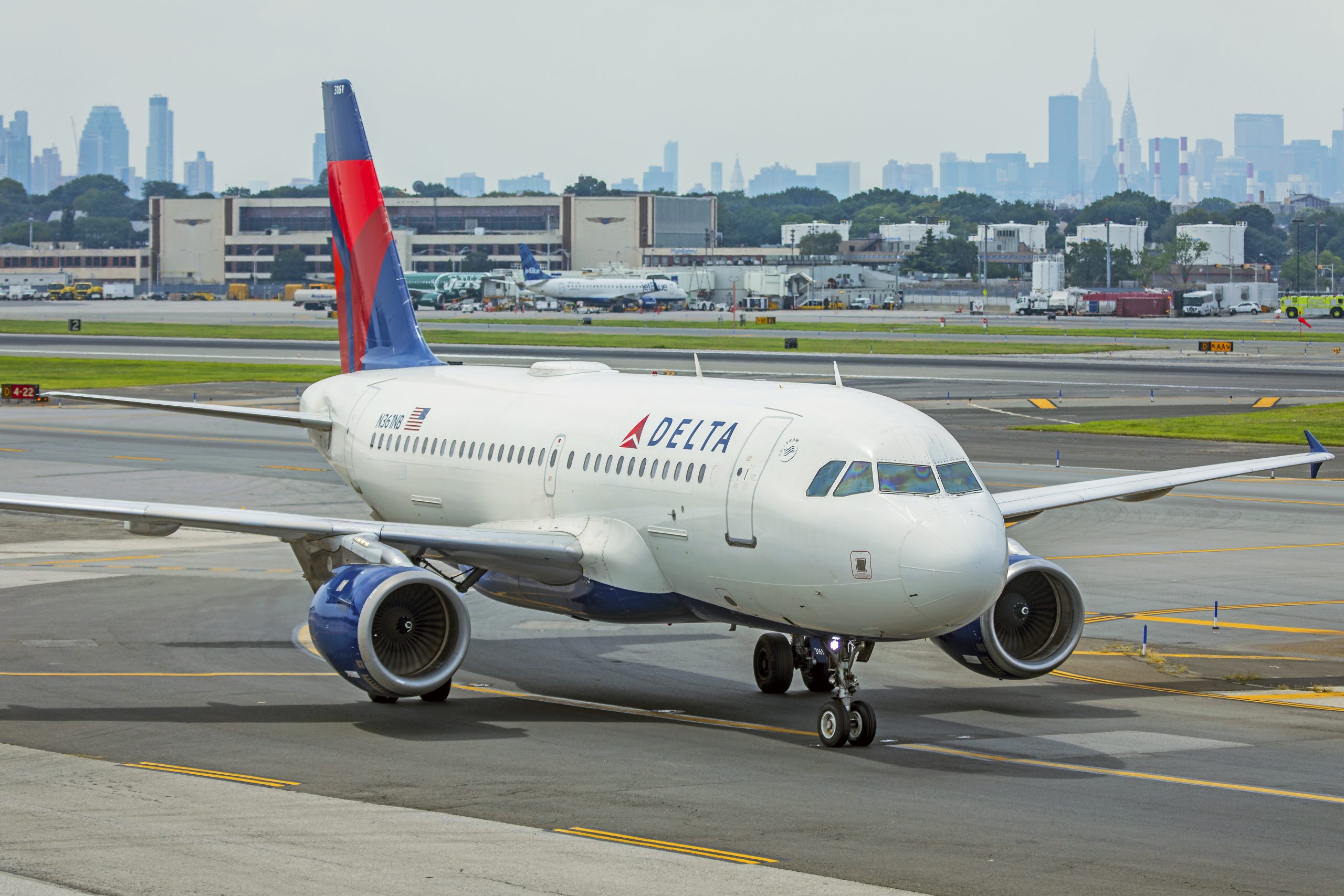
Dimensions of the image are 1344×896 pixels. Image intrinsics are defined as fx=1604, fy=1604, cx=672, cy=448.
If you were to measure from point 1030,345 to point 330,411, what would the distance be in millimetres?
99410

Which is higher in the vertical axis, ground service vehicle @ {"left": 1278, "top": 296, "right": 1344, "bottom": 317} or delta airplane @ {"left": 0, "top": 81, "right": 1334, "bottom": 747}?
ground service vehicle @ {"left": 1278, "top": 296, "right": 1344, "bottom": 317}

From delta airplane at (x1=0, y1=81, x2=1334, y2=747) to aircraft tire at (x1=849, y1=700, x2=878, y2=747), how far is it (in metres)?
0.03

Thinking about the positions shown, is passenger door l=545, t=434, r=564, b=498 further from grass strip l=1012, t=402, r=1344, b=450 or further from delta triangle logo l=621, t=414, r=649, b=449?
grass strip l=1012, t=402, r=1344, b=450

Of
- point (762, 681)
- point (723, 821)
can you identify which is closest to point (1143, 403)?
point (762, 681)

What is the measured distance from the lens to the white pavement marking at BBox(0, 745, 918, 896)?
1559 centimetres

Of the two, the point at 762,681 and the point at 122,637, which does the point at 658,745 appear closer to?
the point at 762,681

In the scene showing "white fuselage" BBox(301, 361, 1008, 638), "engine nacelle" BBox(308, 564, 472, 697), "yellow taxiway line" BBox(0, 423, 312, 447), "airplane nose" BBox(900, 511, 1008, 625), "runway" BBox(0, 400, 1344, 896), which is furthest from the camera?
"yellow taxiway line" BBox(0, 423, 312, 447)

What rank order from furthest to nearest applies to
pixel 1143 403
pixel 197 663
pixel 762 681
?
pixel 1143 403, pixel 197 663, pixel 762 681

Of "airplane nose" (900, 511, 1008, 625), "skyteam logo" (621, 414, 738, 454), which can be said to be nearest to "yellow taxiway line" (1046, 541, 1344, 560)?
"skyteam logo" (621, 414, 738, 454)

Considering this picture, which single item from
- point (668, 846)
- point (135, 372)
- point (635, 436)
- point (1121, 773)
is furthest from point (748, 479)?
point (135, 372)

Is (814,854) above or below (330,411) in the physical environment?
below

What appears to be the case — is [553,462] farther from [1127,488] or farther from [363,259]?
[363,259]

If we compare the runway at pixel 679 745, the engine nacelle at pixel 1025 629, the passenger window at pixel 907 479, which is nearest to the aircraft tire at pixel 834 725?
the runway at pixel 679 745

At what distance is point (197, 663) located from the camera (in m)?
28.3
